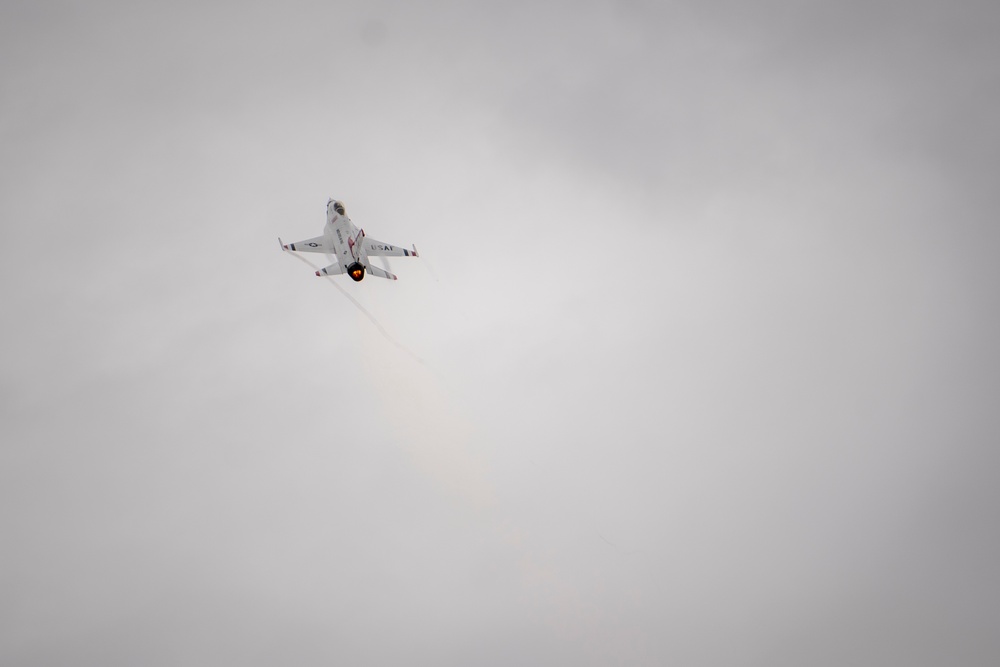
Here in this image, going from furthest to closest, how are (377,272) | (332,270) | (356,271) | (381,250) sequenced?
1. (381,250)
2. (377,272)
3. (332,270)
4. (356,271)

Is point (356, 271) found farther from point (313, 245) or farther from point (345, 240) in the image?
point (313, 245)

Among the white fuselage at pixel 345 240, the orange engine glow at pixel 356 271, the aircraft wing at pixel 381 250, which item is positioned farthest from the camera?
the aircraft wing at pixel 381 250

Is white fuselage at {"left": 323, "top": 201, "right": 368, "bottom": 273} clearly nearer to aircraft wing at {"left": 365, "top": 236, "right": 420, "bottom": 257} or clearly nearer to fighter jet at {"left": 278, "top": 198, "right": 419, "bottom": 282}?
fighter jet at {"left": 278, "top": 198, "right": 419, "bottom": 282}

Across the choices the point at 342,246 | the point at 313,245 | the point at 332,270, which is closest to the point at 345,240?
the point at 342,246

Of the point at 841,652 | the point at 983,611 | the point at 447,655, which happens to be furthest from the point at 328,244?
the point at 983,611

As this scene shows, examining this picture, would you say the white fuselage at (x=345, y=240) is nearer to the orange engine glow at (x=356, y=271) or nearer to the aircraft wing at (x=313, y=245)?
the orange engine glow at (x=356, y=271)

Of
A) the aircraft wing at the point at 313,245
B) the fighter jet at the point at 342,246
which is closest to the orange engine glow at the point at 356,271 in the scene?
the fighter jet at the point at 342,246

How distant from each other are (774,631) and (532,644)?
55630mm

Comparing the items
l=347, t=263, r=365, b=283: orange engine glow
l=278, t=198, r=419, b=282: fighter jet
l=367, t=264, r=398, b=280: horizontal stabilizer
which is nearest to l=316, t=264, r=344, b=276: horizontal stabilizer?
l=278, t=198, r=419, b=282: fighter jet

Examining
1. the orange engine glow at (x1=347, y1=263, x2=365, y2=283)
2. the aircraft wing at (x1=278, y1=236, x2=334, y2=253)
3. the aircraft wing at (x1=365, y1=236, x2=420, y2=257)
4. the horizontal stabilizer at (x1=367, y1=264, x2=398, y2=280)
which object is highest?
the aircraft wing at (x1=365, y1=236, x2=420, y2=257)

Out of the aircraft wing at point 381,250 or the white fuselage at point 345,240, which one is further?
the aircraft wing at point 381,250

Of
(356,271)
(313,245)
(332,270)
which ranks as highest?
(313,245)

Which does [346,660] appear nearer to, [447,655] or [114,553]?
[447,655]

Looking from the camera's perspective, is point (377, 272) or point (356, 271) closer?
point (356, 271)
